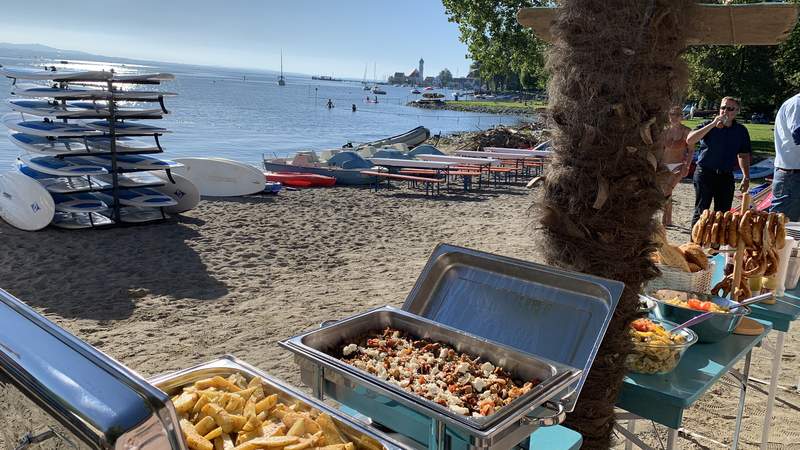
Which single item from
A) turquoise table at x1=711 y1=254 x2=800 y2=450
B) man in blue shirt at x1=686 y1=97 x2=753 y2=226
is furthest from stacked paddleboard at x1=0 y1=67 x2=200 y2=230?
turquoise table at x1=711 y1=254 x2=800 y2=450

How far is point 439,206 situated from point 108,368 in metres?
12.5

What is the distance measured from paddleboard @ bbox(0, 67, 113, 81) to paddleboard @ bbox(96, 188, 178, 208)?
6.71 feet

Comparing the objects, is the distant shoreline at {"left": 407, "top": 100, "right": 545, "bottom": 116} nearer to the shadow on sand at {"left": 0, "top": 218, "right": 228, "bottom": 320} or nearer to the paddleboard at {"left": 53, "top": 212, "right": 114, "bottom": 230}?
the paddleboard at {"left": 53, "top": 212, "right": 114, "bottom": 230}

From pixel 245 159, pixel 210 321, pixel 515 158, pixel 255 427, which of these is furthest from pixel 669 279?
pixel 245 159

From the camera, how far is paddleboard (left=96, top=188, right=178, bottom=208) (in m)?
10.3

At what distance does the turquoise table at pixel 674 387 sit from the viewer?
211cm

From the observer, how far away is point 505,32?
2217 cm

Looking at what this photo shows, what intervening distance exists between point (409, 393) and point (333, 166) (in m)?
16.8

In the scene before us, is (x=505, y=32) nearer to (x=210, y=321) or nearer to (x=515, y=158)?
(x=515, y=158)

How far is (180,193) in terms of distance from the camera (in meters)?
11.3

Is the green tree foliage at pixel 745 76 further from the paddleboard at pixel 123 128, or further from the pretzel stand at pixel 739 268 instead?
the pretzel stand at pixel 739 268

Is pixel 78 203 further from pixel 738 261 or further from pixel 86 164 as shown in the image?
pixel 738 261

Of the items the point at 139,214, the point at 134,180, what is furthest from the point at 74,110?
the point at 139,214

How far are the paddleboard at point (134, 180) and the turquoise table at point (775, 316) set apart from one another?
979cm
